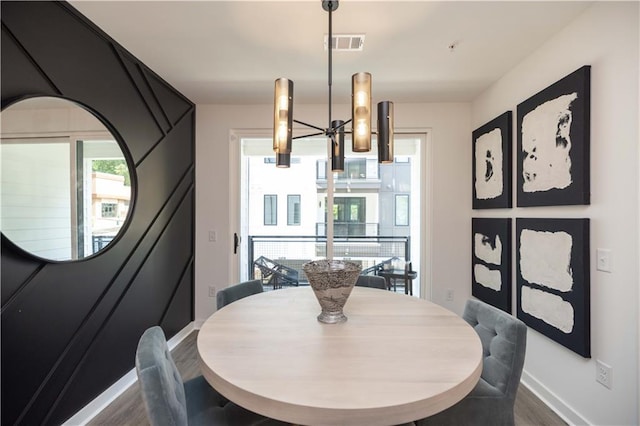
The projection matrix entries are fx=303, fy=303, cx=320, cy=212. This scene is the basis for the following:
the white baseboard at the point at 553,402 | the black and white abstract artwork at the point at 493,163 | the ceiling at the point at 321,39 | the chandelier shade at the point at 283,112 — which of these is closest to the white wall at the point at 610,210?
the white baseboard at the point at 553,402

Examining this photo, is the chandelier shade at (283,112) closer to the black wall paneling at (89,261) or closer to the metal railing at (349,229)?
the black wall paneling at (89,261)

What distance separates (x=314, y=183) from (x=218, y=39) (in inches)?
70.9

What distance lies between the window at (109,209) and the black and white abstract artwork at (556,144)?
289 cm

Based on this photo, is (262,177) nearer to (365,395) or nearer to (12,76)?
(12,76)

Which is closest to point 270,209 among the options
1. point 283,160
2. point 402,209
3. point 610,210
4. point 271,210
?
point 271,210

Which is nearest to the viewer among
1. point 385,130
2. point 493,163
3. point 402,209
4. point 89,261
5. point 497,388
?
point 497,388

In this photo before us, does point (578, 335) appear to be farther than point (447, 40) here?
No

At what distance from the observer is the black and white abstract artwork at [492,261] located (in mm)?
2480

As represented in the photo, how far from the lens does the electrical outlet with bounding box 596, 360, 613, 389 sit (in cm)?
160

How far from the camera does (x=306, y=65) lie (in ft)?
7.98

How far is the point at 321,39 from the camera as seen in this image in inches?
81.2

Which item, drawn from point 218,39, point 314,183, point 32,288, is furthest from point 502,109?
point 32,288

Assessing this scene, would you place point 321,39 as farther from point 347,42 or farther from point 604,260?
point 604,260

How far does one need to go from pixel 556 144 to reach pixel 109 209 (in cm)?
292
